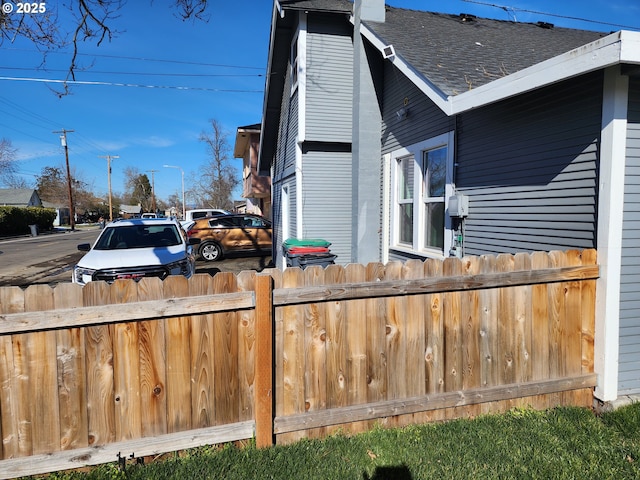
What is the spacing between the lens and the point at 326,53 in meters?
8.33

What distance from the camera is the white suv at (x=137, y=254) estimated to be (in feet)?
19.2

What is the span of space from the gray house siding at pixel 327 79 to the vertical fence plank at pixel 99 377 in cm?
→ 640

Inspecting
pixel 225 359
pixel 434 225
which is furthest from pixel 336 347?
pixel 434 225

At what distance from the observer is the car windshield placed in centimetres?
708

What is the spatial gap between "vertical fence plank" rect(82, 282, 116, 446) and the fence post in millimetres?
985

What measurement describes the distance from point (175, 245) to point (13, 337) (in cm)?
485

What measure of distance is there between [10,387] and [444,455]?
295 cm

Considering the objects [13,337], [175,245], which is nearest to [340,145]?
[175,245]

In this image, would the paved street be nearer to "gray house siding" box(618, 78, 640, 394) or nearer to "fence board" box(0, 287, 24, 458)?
"fence board" box(0, 287, 24, 458)

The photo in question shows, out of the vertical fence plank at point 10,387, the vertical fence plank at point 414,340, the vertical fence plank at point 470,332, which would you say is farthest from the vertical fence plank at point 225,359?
the vertical fence plank at point 470,332

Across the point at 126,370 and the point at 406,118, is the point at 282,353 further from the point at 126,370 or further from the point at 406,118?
the point at 406,118

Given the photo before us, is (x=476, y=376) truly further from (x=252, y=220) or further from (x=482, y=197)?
(x=252, y=220)

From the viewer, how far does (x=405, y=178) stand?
7.00 meters

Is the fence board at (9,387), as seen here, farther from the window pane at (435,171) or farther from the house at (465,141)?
the window pane at (435,171)
